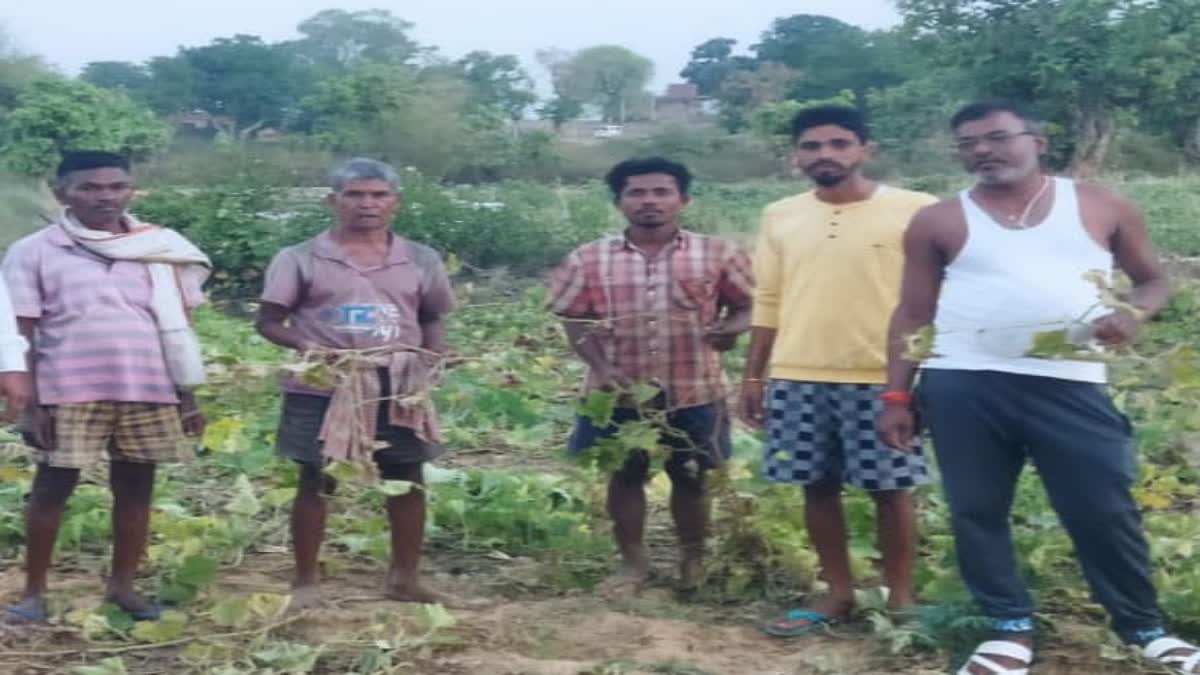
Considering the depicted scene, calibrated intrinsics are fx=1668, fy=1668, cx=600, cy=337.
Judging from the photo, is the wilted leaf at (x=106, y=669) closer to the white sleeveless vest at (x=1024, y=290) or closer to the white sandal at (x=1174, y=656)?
the white sleeveless vest at (x=1024, y=290)

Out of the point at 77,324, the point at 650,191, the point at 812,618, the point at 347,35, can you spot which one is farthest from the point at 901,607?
the point at 347,35

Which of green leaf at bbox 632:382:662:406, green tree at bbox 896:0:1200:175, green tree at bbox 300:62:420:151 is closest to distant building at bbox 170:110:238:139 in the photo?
green tree at bbox 300:62:420:151

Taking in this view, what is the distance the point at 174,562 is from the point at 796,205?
2.40 m

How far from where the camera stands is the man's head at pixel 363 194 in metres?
4.98

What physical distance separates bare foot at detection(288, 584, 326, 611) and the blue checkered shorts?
4.77 ft

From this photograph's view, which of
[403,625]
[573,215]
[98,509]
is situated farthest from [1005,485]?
[573,215]

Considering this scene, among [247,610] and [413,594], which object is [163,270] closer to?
[247,610]

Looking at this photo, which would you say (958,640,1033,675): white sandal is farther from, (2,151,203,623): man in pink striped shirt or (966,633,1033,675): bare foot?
(2,151,203,623): man in pink striped shirt

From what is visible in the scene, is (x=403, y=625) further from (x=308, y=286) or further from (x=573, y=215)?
(x=573, y=215)

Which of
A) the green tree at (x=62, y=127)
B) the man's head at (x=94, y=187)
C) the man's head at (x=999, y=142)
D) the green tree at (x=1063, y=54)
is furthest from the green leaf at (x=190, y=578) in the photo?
the green tree at (x=1063, y=54)

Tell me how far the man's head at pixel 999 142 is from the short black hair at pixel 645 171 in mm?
1155

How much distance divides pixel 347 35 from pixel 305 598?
97.6 metres

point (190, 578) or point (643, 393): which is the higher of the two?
point (643, 393)

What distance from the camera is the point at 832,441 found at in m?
4.86
